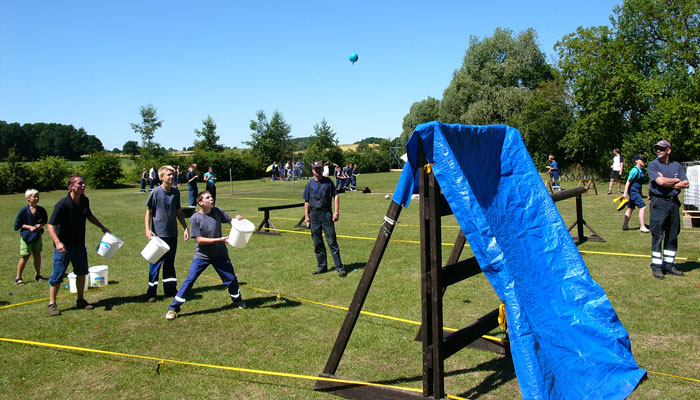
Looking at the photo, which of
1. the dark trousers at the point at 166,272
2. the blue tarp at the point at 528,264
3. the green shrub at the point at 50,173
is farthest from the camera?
the green shrub at the point at 50,173

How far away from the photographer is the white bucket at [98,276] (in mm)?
8312

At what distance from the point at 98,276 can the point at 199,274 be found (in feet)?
8.82

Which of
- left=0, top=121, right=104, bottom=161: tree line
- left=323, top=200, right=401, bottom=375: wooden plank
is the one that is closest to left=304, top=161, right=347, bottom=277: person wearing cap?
left=323, top=200, right=401, bottom=375: wooden plank

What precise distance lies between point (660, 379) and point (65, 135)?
11173 centimetres

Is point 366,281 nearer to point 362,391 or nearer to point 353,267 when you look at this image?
point 362,391

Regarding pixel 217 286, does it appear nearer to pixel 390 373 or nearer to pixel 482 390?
pixel 390 373

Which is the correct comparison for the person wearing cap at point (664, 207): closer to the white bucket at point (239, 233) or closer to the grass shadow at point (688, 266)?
the grass shadow at point (688, 266)

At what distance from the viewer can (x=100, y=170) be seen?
41.5 meters

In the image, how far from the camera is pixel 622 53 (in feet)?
103

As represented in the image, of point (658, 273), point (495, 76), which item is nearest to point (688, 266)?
point (658, 273)

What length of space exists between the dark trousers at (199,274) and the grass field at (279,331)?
27 centimetres

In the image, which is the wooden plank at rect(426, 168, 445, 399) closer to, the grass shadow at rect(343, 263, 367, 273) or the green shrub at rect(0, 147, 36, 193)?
the grass shadow at rect(343, 263, 367, 273)

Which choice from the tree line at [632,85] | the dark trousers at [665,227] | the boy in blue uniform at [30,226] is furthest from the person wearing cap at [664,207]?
the tree line at [632,85]

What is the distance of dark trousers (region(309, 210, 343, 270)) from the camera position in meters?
9.09
